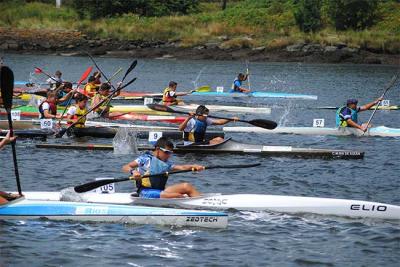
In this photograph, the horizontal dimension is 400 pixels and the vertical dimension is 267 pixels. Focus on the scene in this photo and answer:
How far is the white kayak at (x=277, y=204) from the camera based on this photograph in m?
15.8

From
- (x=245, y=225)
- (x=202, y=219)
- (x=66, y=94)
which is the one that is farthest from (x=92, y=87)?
(x=202, y=219)

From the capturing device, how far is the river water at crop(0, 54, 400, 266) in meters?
14.0

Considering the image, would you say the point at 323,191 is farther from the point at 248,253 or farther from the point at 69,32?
the point at 69,32

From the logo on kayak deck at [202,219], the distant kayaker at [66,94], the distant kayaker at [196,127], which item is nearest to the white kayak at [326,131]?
the distant kayaker at [196,127]

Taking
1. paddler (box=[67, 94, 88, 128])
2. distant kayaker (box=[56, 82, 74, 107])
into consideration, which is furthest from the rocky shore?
paddler (box=[67, 94, 88, 128])

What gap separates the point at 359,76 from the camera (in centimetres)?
5662

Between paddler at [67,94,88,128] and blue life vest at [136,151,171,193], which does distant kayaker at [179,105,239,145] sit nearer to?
paddler at [67,94,88,128]

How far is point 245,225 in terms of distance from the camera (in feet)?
50.7

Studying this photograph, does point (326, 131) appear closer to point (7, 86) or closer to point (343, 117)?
point (343, 117)

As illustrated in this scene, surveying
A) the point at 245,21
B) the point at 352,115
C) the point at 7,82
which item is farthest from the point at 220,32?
the point at 7,82

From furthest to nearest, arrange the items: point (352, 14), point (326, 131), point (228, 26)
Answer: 1. point (228, 26)
2. point (352, 14)
3. point (326, 131)

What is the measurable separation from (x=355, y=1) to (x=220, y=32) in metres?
12.4

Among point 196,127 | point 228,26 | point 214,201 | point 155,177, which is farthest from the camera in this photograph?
point 228,26

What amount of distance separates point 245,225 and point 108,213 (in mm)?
2579
